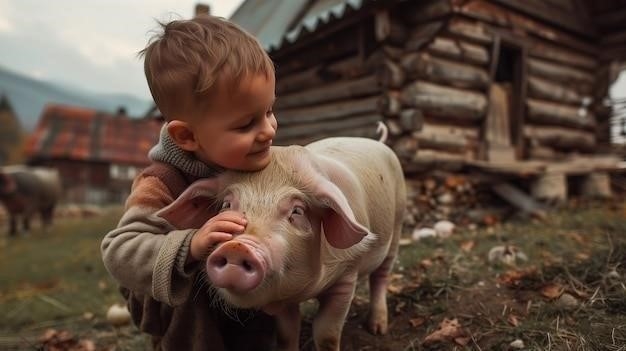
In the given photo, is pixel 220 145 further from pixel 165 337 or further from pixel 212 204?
pixel 165 337

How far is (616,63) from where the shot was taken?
8094mm

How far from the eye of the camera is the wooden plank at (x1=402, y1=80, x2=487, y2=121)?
5.21m

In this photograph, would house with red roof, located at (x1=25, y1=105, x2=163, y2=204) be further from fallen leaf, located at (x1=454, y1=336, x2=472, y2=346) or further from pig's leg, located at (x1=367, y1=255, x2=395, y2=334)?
fallen leaf, located at (x1=454, y1=336, x2=472, y2=346)

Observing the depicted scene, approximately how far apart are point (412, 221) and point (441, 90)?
64.7 inches

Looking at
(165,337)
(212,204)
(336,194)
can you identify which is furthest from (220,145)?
(165,337)

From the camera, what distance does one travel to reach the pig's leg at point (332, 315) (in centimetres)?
162

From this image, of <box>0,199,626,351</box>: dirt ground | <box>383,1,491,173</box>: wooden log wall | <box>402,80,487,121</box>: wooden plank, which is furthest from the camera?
<box>402,80,487,121</box>: wooden plank

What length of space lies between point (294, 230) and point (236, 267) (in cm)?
25

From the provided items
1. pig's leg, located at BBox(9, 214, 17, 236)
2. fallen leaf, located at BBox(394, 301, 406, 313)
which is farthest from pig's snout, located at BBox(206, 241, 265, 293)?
pig's leg, located at BBox(9, 214, 17, 236)

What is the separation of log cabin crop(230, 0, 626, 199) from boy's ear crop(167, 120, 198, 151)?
150 inches

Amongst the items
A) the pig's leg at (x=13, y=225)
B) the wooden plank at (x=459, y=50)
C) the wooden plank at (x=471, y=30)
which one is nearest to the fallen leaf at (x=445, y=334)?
the wooden plank at (x=459, y=50)

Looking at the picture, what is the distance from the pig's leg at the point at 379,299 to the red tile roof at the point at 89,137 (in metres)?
17.8

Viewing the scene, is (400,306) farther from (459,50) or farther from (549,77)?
(549,77)

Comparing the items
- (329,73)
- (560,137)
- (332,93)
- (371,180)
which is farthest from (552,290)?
(560,137)
